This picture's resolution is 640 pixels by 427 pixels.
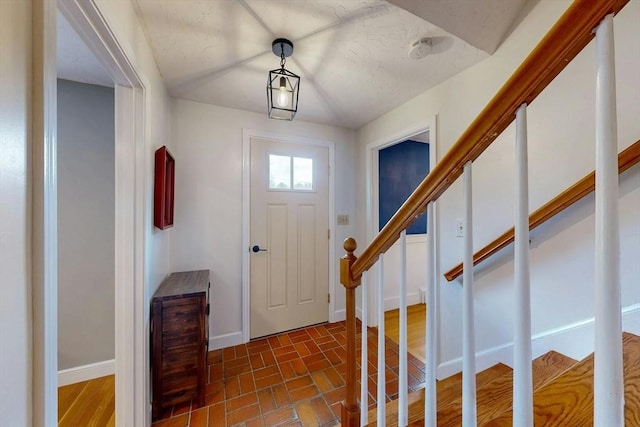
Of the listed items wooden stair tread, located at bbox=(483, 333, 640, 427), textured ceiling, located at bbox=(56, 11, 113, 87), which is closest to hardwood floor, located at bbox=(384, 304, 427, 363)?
wooden stair tread, located at bbox=(483, 333, 640, 427)

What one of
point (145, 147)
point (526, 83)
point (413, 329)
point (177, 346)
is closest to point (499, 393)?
point (526, 83)

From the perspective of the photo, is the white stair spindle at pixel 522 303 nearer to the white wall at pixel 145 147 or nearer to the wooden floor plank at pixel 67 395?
the white wall at pixel 145 147

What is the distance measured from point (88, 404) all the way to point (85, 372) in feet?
1.04

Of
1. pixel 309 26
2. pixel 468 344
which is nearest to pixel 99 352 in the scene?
pixel 468 344

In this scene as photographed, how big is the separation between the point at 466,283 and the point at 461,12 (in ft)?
4.40

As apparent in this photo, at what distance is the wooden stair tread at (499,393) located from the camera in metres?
0.94

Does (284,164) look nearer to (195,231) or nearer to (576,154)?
(195,231)

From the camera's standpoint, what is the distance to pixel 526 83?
0.49m

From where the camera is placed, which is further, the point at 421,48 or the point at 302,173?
the point at 302,173

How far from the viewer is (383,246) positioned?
95 centimetres

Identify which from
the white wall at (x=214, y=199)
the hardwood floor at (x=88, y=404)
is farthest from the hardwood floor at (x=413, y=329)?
the hardwood floor at (x=88, y=404)

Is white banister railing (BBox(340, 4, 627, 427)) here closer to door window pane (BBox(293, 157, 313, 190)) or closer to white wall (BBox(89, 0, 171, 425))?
white wall (BBox(89, 0, 171, 425))

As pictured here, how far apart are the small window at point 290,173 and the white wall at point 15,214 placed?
1938 mm

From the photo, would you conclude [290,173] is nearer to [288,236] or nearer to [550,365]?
[288,236]
